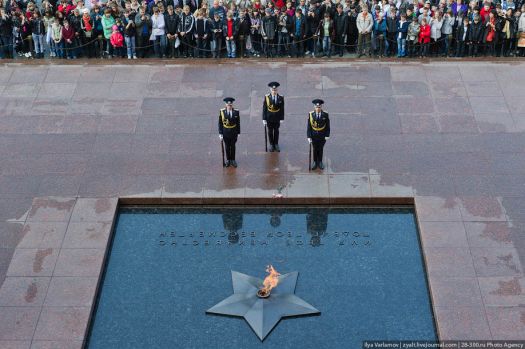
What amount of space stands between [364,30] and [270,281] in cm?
925

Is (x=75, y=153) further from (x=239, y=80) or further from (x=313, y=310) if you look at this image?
(x=313, y=310)

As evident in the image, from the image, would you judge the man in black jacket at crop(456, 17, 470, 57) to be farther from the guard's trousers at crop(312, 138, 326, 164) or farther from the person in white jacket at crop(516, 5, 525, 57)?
the guard's trousers at crop(312, 138, 326, 164)

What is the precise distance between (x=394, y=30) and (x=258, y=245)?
837 cm

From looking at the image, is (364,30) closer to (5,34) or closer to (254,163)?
(254,163)

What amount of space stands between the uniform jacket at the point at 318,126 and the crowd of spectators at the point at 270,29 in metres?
5.57

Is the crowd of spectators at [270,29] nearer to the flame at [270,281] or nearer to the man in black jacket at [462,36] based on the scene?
the man in black jacket at [462,36]

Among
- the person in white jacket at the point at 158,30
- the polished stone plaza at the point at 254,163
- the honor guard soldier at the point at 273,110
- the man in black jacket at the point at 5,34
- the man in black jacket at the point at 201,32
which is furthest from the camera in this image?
the man in black jacket at the point at 5,34

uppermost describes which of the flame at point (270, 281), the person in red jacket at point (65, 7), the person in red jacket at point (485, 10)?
the person in red jacket at point (65, 7)

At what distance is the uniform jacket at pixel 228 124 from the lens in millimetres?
14562

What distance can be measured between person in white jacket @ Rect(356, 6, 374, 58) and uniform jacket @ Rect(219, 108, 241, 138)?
20.0ft

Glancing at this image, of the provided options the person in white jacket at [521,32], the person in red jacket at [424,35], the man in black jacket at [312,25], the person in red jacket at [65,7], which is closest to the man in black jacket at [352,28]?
the man in black jacket at [312,25]

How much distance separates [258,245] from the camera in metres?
13.2

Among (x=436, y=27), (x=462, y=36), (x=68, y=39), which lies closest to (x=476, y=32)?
(x=462, y=36)

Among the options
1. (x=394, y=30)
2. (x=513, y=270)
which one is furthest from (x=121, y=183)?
(x=394, y=30)
